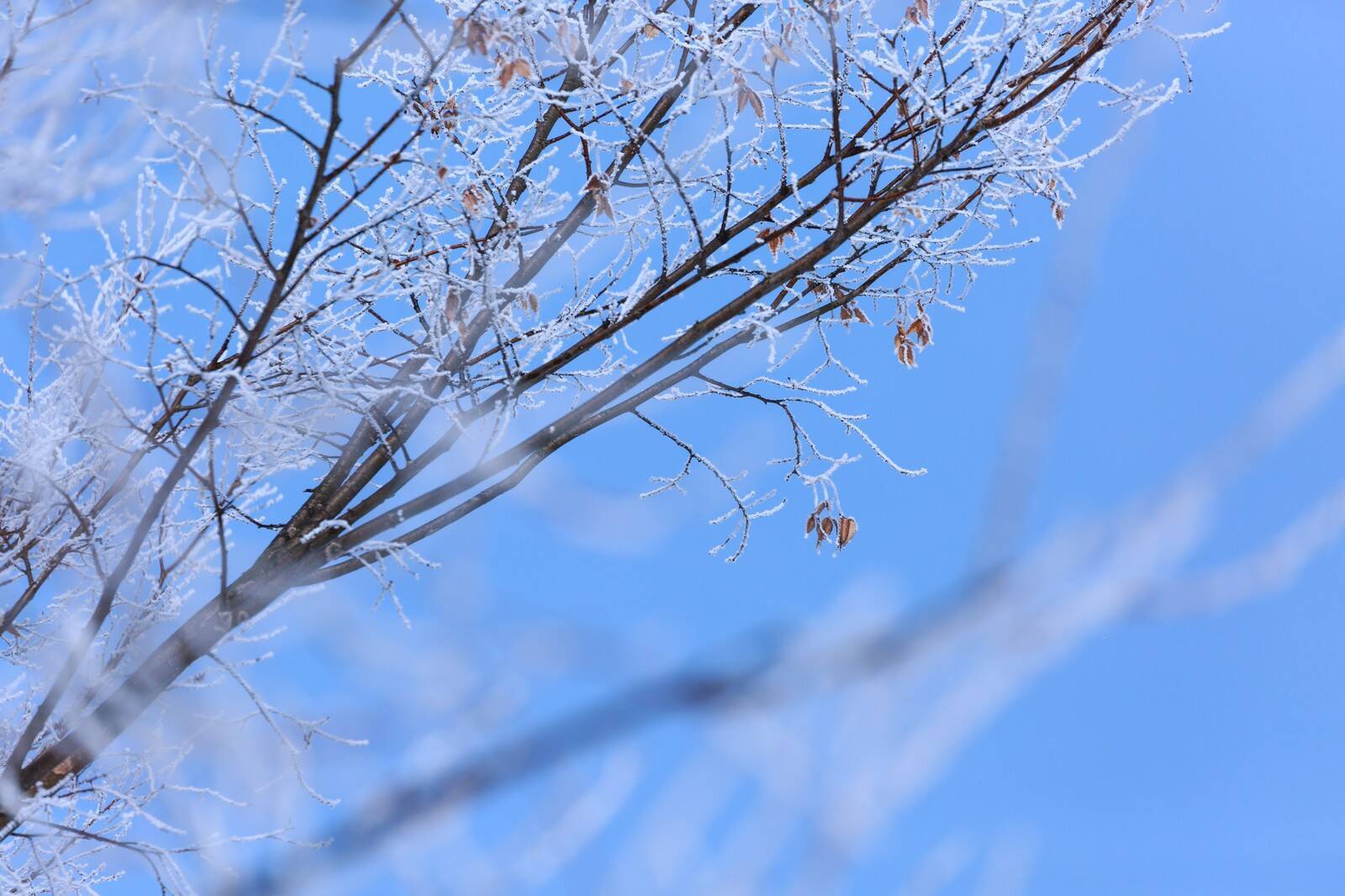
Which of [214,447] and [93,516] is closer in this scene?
[214,447]

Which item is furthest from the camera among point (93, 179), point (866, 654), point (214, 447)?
point (93, 179)

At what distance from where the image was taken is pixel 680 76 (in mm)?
3611

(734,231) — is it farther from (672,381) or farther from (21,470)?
(21,470)

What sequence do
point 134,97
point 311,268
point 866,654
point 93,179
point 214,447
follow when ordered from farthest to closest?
point 93,179 → point 214,447 → point 311,268 → point 134,97 → point 866,654

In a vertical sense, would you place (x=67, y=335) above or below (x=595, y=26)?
below

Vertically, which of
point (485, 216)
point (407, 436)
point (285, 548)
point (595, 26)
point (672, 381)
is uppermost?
point (595, 26)

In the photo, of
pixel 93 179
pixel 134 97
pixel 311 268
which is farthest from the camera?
pixel 93 179

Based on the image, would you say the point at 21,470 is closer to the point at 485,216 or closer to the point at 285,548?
the point at 285,548

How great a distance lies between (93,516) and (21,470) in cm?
44

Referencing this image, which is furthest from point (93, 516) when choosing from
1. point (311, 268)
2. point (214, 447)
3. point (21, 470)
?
point (311, 268)

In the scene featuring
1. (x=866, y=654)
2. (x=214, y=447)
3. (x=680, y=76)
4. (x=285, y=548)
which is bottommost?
(x=866, y=654)

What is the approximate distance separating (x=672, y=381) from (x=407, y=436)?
101 centimetres

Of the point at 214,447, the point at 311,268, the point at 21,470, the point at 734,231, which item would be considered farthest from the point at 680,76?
the point at 21,470

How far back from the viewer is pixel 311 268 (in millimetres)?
3570
